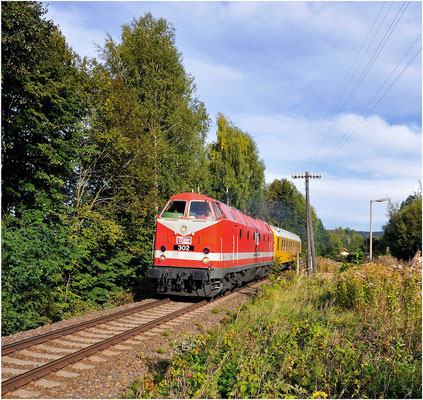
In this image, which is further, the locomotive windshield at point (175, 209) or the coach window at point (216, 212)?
the locomotive windshield at point (175, 209)

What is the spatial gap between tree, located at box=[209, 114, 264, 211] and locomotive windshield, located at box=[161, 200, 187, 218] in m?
21.4

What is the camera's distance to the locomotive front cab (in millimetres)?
12797

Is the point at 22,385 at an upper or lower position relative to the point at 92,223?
lower

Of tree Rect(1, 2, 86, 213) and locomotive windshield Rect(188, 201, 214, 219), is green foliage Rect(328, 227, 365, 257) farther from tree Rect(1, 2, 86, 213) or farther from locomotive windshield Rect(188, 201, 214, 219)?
tree Rect(1, 2, 86, 213)

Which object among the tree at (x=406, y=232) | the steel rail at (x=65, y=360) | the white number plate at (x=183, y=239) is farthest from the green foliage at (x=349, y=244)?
the steel rail at (x=65, y=360)

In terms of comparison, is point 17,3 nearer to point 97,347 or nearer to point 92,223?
point 92,223

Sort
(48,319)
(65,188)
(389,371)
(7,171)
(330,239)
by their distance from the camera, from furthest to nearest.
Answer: (330,239), (65,188), (7,171), (48,319), (389,371)

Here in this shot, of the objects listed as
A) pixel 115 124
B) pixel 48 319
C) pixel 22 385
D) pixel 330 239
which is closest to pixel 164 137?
pixel 115 124

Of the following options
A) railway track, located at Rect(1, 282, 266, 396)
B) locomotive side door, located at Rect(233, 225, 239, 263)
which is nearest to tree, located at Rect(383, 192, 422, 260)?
locomotive side door, located at Rect(233, 225, 239, 263)

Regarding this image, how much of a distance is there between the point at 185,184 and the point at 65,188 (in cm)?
791

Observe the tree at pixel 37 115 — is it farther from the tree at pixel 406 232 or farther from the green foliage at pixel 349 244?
the tree at pixel 406 232

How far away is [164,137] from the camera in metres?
24.1

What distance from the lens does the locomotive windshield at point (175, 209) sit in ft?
44.7

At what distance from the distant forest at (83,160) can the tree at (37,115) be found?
0.15ft
